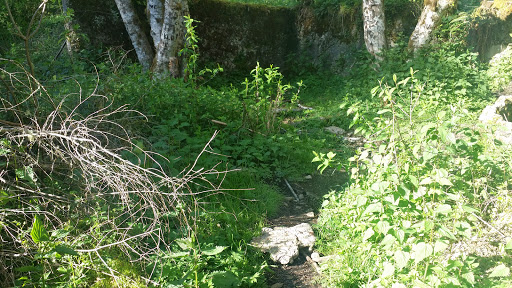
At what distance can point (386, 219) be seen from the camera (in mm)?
2848

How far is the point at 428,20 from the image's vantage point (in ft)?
28.5

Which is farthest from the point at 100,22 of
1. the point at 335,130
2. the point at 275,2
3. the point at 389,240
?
the point at 389,240

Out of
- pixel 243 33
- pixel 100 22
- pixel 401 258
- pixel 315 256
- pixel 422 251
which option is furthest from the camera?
pixel 243 33

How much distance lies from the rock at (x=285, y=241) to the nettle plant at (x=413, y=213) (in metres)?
0.27

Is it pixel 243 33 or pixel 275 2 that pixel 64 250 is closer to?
pixel 243 33

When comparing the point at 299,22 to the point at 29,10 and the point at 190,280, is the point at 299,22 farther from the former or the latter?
the point at 190,280

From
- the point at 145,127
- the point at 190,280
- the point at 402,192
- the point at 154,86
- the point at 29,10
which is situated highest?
the point at 29,10

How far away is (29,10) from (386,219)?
1023 centimetres

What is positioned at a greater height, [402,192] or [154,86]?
[154,86]

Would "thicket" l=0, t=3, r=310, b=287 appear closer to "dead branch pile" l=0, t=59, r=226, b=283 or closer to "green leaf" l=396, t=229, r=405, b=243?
"dead branch pile" l=0, t=59, r=226, b=283

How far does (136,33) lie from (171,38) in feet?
4.77

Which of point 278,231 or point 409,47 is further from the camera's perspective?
point 409,47

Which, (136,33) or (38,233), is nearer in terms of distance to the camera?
(38,233)

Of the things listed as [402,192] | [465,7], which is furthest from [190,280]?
[465,7]
